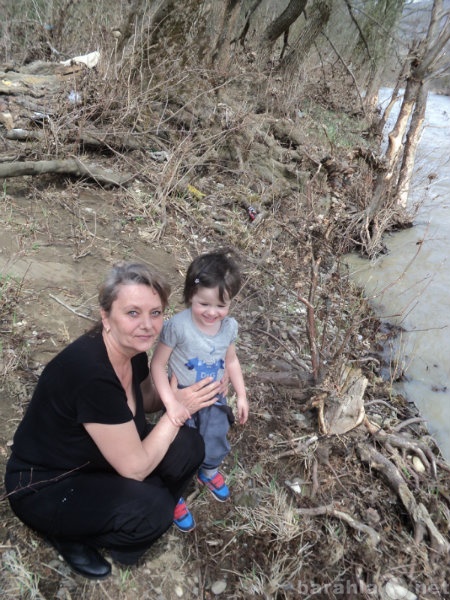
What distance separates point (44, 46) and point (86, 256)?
5174 mm

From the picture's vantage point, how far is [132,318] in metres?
1.62

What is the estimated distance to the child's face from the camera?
6.28 ft

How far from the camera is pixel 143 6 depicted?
5426mm

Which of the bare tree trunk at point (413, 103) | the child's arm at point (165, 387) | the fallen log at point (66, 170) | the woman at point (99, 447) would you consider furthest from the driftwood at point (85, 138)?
the woman at point (99, 447)

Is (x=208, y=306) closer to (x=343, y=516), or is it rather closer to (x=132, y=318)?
(x=132, y=318)

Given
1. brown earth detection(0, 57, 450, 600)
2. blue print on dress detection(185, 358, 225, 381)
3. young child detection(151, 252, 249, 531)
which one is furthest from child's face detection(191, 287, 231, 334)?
brown earth detection(0, 57, 450, 600)

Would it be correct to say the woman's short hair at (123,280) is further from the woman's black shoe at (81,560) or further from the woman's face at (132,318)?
the woman's black shoe at (81,560)

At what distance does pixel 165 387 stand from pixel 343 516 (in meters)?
1.22

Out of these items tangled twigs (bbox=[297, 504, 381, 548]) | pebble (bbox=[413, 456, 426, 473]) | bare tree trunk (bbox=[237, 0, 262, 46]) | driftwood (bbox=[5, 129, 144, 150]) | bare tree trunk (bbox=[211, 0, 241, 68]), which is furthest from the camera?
bare tree trunk (bbox=[237, 0, 262, 46])

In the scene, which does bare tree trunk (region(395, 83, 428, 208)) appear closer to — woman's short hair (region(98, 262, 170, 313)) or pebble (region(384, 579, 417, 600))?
pebble (region(384, 579, 417, 600))

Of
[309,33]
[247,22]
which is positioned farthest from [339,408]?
[247,22]

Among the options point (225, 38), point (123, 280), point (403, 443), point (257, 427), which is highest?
point (225, 38)

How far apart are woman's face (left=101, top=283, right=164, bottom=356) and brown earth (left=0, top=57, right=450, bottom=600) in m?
0.94

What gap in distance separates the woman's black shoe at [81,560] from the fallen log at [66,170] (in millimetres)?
3366
